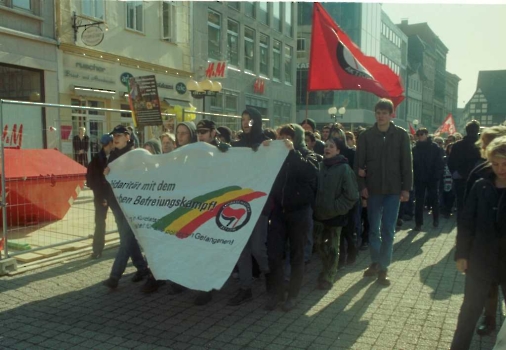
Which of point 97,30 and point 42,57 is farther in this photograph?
point 97,30

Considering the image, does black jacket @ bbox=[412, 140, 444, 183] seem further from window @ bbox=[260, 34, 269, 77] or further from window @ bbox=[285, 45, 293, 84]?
window @ bbox=[285, 45, 293, 84]

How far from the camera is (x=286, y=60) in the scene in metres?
34.2

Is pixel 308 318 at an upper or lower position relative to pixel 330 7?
lower

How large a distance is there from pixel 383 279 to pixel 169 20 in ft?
56.9

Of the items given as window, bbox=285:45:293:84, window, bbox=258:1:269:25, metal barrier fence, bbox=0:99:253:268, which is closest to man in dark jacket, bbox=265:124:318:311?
metal barrier fence, bbox=0:99:253:268

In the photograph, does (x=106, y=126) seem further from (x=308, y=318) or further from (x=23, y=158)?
(x=308, y=318)

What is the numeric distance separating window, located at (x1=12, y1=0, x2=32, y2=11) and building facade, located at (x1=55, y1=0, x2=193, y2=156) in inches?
32.2

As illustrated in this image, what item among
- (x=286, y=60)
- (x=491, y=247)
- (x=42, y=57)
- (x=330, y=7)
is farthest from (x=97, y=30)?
(x=330, y=7)

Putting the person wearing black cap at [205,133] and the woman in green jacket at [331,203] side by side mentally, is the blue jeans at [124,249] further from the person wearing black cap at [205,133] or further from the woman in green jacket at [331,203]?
the woman in green jacket at [331,203]

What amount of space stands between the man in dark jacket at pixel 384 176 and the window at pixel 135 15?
14513 mm

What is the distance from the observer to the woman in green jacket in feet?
18.4

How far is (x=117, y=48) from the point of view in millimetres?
17625

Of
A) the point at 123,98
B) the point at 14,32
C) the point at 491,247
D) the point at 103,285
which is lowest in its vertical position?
the point at 103,285

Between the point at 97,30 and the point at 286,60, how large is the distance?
19.9 metres
